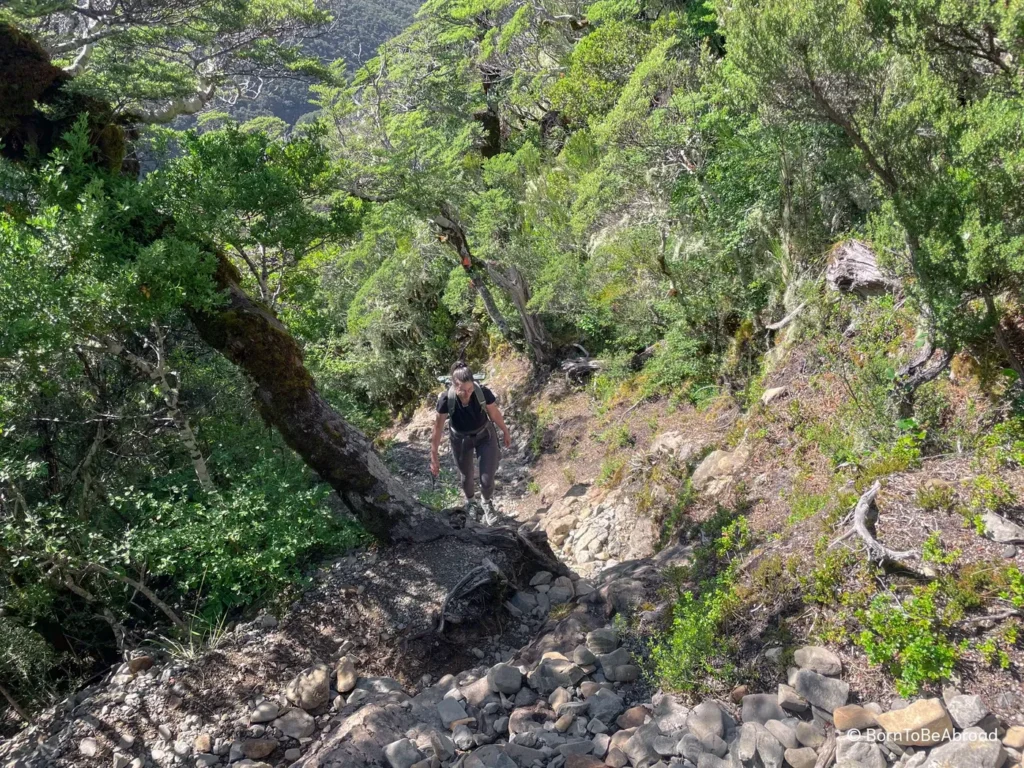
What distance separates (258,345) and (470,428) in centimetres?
206

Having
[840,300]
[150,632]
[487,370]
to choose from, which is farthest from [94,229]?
[487,370]

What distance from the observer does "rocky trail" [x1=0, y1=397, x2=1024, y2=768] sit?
9.80 ft

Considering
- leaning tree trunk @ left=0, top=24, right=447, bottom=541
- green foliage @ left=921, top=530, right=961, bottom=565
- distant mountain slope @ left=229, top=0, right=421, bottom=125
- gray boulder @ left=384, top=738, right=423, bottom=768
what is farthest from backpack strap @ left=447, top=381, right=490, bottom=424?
distant mountain slope @ left=229, top=0, right=421, bottom=125

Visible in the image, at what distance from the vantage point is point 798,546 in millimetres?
4176

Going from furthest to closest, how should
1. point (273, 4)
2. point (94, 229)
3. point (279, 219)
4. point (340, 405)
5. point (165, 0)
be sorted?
1. point (340, 405)
2. point (273, 4)
3. point (165, 0)
4. point (279, 219)
5. point (94, 229)

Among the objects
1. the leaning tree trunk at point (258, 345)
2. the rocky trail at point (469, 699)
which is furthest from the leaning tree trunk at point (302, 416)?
the rocky trail at point (469, 699)

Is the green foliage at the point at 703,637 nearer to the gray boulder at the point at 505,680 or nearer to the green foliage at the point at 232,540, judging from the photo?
the gray boulder at the point at 505,680

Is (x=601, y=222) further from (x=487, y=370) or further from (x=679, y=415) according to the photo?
(x=487, y=370)

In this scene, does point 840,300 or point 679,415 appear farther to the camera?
point 679,415

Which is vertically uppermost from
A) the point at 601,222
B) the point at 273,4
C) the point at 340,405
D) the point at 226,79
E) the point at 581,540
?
the point at 273,4

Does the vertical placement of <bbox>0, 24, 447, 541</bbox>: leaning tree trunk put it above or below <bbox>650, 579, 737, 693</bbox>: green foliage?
above

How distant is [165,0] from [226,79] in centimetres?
131

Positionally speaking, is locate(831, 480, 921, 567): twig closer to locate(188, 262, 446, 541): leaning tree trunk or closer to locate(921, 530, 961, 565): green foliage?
locate(921, 530, 961, 565): green foliage

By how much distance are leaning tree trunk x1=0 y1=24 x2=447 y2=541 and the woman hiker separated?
62cm
